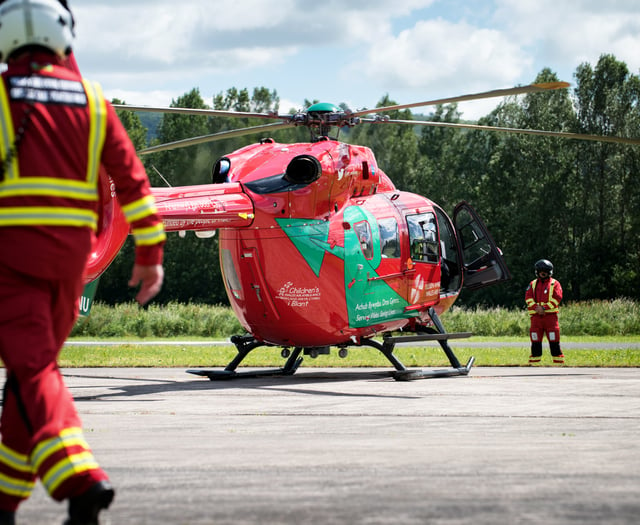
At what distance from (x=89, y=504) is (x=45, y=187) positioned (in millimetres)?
1400

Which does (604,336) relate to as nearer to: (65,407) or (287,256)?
(287,256)

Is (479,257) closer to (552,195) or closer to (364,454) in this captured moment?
(364,454)

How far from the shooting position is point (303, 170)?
11891 mm

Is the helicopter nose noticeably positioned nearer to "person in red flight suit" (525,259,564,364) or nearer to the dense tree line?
"person in red flight suit" (525,259,564,364)

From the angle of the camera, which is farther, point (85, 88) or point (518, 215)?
point (518, 215)

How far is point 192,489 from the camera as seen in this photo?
462 centimetres

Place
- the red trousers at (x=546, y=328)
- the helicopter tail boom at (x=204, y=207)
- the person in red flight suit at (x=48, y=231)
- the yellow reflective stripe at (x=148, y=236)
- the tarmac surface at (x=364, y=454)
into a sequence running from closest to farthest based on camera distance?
1. the person in red flight suit at (x=48, y=231)
2. the tarmac surface at (x=364, y=454)
3. the yellow reflective stripe at (x=148, y=236)
4. the helicopter tail boom at (x=204, y=207)
5. the red trousers at (x=546, y=328)

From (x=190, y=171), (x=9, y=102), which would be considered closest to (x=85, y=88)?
(x=9, y=102)

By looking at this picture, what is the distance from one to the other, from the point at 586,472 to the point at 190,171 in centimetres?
3765

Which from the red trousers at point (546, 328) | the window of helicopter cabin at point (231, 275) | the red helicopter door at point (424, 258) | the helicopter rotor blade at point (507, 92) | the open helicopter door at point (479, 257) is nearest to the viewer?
the helicopter rotor blade at point (507, 92)

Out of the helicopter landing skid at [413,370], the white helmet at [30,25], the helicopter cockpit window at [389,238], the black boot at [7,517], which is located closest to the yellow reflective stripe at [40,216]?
the white helmet at [30,25]

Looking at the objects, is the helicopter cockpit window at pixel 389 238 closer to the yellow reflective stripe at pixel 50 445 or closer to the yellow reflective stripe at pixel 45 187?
the yellow reflective stripe at pixel 45 187

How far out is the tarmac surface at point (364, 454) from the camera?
412cm

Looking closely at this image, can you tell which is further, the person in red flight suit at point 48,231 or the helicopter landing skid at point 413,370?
the helicopter landing skid at point 413,370
